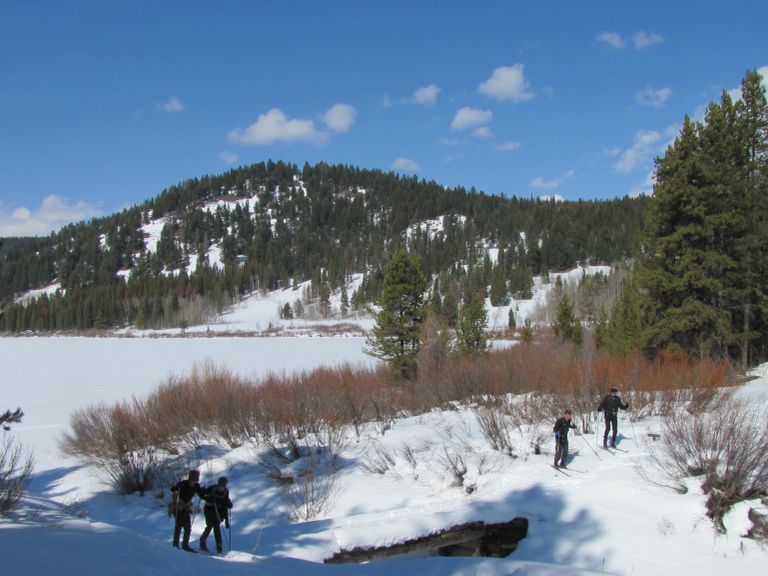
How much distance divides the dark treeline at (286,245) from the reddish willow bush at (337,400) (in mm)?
57081

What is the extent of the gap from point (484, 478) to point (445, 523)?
266cm

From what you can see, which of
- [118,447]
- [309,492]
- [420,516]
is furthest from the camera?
[118,447]

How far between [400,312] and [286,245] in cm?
13037

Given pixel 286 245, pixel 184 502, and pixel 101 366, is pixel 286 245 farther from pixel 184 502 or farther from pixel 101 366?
pixel 184 502

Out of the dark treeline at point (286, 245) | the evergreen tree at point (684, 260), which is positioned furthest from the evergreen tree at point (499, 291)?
the evergreen tree at point (684, 260)

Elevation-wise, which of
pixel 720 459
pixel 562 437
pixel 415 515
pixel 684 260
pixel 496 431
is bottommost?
pixel 415 515

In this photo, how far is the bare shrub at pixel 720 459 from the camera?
9.55 meters

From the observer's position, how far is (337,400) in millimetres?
19625

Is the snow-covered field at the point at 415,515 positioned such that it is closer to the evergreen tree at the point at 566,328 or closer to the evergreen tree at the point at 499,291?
the evergreen tree at the point at 566,328

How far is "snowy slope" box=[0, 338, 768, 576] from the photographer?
7004mm

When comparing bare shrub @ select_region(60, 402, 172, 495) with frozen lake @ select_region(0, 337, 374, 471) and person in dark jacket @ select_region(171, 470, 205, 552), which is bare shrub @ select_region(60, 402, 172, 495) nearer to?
frozen lake @ select_region(0, 337, 374, 471)

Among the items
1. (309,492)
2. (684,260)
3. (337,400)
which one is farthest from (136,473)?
(684,260)

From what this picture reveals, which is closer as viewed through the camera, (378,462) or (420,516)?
(420,516)

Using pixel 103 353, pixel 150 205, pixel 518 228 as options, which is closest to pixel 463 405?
pixel 103 353
